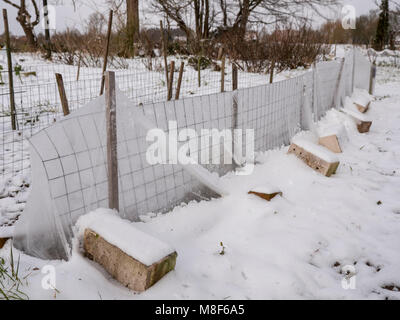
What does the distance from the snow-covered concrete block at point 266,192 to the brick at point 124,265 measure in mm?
1398

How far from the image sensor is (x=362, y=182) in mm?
4043

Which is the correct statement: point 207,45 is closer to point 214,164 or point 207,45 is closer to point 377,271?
point 214,164

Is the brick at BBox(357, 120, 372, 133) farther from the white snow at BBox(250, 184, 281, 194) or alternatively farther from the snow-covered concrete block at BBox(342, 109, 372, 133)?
the white snow at BBox(250, 184, 281, 194)

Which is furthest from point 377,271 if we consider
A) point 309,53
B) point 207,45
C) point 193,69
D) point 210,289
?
point 207,45

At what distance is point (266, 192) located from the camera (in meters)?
3.31

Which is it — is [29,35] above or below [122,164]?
above

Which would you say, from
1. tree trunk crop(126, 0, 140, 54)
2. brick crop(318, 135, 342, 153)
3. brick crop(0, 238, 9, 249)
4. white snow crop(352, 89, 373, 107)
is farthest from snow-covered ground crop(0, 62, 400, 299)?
tree trunk crop(126, 0, 140, 54)

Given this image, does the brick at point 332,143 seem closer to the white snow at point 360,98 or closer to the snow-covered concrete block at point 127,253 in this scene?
the white snow at point 360,98

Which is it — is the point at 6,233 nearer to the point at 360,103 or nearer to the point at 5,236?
the point at 5,236

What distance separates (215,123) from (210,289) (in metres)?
2.02

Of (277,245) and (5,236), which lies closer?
(5,236)

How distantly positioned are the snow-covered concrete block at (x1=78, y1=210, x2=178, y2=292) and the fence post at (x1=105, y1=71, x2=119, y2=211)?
278mm

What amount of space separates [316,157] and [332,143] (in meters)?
1.10

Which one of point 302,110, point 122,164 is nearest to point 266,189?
point 122,164
